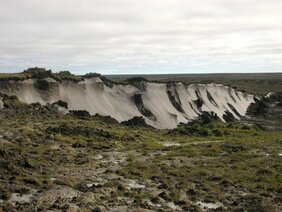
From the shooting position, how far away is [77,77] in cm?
5731

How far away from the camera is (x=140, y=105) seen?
60.7 m

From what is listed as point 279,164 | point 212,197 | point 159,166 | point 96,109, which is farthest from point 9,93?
point 212,197

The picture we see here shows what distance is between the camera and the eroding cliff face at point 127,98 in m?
Result: 50.8

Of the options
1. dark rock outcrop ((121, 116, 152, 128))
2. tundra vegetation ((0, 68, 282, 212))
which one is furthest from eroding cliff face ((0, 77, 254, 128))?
tundra vegetation ((0, 68, 282, 212))

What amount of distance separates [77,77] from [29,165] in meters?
33.8

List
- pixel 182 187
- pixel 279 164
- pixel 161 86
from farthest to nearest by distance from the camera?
pixel 161 86, pixel 279 164, pixel 182 187

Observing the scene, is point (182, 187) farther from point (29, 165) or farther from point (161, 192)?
point (29, 165)

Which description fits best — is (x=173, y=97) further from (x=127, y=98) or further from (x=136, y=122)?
(x=136, y=122)

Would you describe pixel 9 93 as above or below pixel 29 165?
above

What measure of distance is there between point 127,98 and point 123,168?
34.1 m

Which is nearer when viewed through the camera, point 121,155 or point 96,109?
point 121,155

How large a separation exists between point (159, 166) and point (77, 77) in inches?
1215

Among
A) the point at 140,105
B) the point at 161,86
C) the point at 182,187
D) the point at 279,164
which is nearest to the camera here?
the point at 182,187

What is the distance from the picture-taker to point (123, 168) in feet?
89.2
